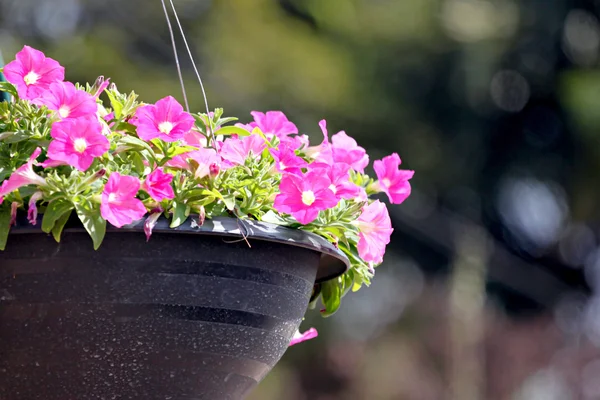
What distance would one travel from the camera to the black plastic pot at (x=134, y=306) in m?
0.89

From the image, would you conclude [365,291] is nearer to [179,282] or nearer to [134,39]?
[134,39]

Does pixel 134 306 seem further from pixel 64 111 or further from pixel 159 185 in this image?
pixel 64 111

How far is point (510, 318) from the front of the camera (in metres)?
7.11

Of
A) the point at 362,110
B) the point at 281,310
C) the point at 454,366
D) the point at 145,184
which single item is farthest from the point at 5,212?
the point at 362,110

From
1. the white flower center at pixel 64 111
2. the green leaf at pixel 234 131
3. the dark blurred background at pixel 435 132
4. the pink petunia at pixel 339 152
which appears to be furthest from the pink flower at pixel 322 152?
the dark blurred background at pixel 435 132

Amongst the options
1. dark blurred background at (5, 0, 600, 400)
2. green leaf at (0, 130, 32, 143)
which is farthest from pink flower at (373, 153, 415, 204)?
dark blurred background at (5, 0, 600, 400)

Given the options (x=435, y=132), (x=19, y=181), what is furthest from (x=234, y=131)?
(x=435, y=132)

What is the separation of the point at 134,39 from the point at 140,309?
5805mm

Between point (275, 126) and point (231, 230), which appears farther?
point (275, 126)

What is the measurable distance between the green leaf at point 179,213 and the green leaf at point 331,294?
325 millimetres

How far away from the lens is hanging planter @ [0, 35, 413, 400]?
895 mm

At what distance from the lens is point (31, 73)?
3.30ft

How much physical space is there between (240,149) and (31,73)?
0.25 meters

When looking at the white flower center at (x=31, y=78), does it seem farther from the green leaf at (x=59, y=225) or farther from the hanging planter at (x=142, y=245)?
the green leaf at (x=59, y=225)
